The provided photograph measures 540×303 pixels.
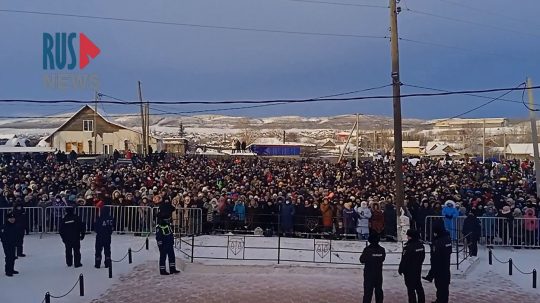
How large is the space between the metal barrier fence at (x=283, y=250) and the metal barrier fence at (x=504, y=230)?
3.69 ft

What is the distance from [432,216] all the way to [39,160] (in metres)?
26.9

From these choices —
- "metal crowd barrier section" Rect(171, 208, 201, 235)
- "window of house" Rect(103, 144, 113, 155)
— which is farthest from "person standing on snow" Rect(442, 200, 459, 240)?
"window of house" Rect(103, 144, 113, 155)

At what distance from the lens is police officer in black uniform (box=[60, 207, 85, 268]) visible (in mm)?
12783

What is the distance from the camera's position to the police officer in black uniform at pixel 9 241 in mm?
12102

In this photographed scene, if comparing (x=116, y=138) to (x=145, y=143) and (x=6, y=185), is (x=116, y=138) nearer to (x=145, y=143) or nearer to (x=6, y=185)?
(x=145, y=143)

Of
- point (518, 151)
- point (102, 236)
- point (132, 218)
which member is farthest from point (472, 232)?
point (518, 151)

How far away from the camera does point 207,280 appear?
12.3 metres

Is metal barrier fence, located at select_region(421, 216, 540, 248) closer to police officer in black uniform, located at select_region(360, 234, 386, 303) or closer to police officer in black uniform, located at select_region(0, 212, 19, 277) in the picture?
police officer in black uniform, located at select_region(360, 234, 386, 303)

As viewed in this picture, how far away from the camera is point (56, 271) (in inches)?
500

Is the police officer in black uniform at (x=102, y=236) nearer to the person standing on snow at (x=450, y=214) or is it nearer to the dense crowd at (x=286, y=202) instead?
the dense crowd at (x=286, y=202)

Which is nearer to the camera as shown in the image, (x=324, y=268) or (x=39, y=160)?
(x=324, y=268)

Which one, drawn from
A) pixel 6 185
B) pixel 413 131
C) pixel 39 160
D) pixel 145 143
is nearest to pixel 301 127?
pixel 413 131

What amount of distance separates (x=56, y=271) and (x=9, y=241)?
1.26m

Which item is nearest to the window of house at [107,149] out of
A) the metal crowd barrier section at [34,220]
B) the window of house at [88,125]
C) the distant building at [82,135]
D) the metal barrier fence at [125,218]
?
the distant building at [82,135]
